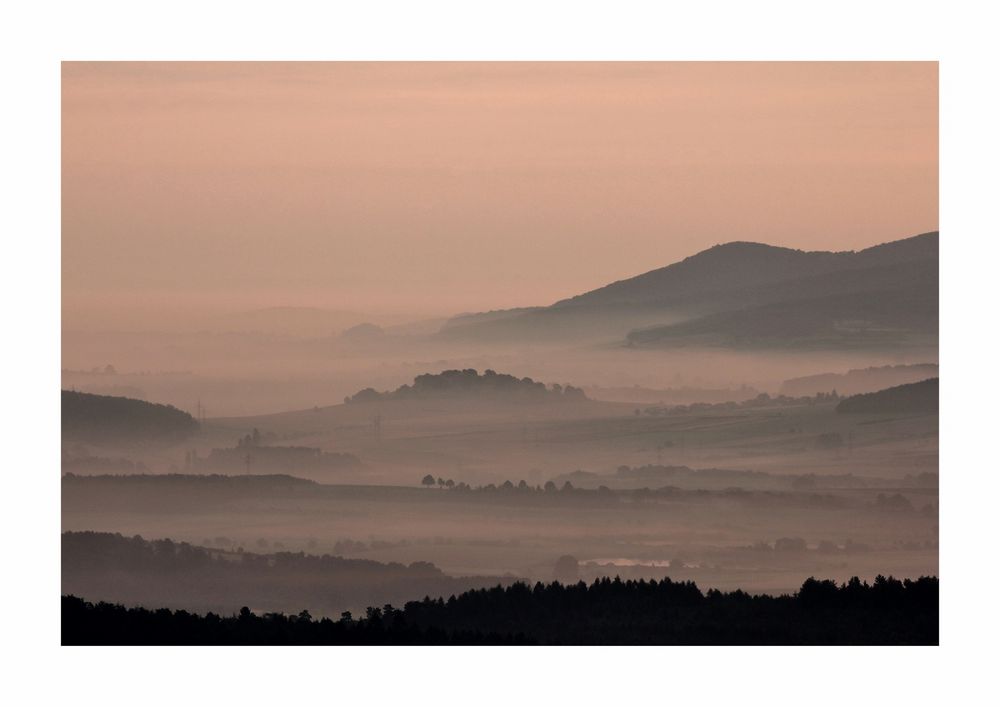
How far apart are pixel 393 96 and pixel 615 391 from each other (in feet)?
8.77

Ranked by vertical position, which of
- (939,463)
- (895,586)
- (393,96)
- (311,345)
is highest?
(393,96)

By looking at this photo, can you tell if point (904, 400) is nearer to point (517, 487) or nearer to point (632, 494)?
point (632, 494)

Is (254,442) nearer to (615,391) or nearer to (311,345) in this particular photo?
(311,345)

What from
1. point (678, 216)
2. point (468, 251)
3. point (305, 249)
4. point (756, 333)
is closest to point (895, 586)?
point (756, 333)

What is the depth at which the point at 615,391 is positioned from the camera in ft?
43.2

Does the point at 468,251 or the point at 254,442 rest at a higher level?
the point at 468,251

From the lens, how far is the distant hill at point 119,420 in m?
12.9

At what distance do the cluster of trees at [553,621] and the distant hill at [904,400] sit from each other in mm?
1315

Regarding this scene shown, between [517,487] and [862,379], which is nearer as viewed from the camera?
[517,487]

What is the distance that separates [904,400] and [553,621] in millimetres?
2989

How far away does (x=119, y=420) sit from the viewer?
42.3ft

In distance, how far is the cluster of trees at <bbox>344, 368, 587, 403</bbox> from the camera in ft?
43.0

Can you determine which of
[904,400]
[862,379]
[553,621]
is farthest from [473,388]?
[904,400]

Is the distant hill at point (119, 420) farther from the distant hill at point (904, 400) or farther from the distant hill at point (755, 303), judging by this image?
the distant hill at point (904, 400)
